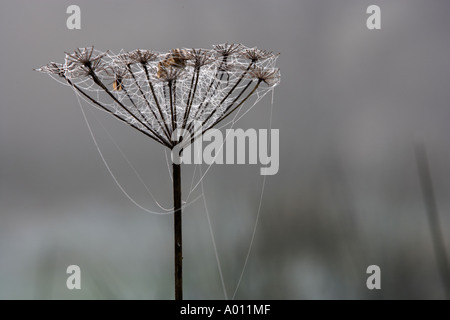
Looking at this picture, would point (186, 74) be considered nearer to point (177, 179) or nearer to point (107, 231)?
point (177, 179)

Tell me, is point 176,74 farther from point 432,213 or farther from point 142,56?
point 432,213

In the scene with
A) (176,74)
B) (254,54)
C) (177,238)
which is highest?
(254,54)

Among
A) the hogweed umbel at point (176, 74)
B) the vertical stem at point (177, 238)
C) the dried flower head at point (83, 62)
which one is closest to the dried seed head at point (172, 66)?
the hogweed umbel at point (176, 74)

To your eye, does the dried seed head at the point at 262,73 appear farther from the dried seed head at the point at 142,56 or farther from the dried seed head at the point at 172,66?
the dried seed head at the point at 142,56

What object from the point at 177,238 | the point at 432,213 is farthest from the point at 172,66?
the point at 432,213

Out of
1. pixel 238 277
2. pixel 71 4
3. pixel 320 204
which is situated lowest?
pixel 238 277

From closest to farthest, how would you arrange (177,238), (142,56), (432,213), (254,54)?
(142,56)
(254,54)
(177,238)
(432,213)

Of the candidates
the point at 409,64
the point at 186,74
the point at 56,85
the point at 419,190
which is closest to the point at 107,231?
the point at 56,85

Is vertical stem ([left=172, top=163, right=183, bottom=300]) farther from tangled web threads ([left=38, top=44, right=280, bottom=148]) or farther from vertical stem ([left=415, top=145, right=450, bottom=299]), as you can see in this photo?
vertical stem ([left=415, top=145, right=450, bottom=299])
